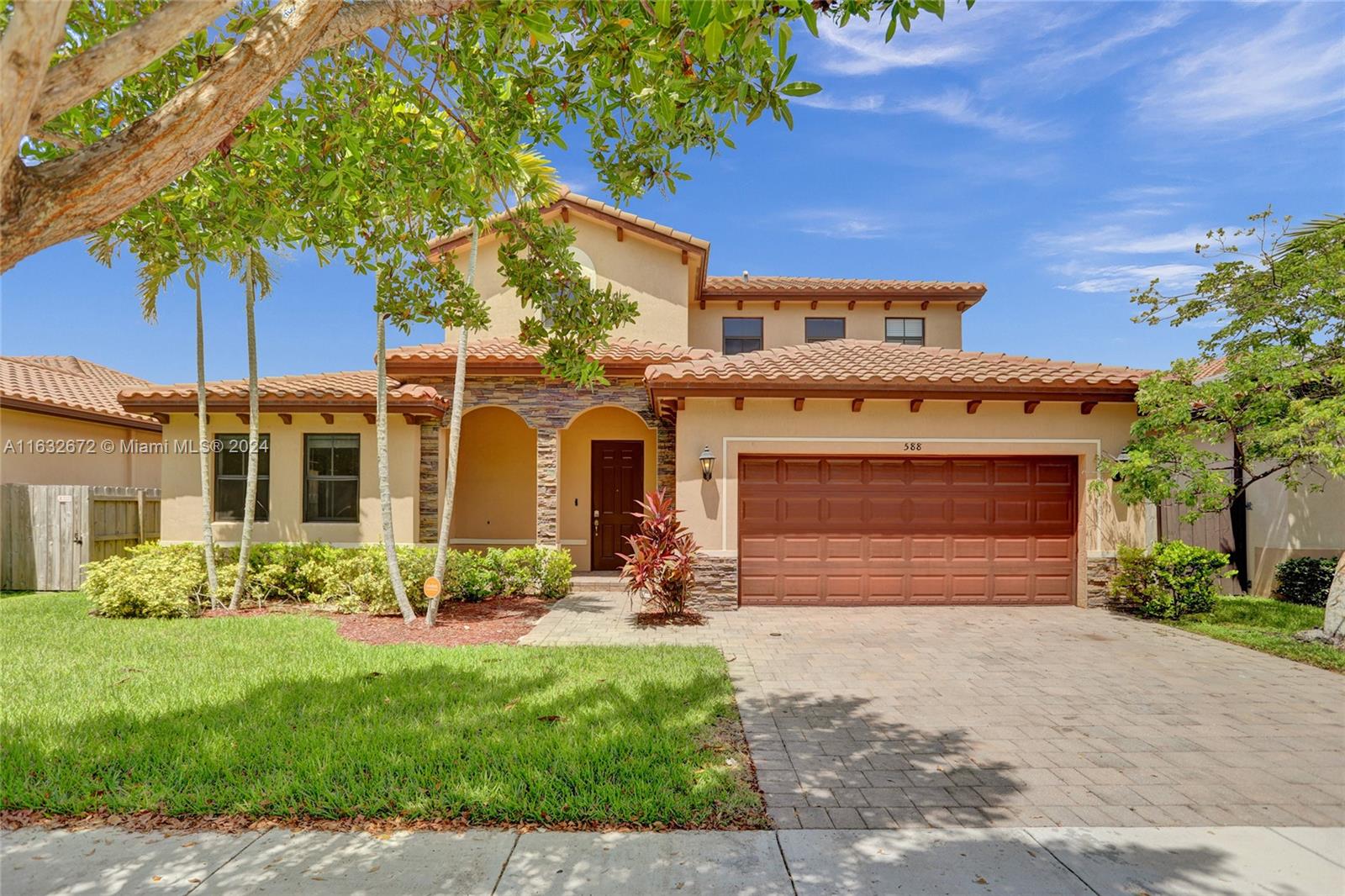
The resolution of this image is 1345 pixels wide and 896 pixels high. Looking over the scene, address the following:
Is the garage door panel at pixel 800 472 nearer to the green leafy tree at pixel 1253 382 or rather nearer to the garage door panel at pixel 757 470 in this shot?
the garage door panel at pixel 757 470

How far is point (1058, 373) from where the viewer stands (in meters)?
10.6

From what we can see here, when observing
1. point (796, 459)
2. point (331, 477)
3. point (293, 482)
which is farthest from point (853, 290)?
point (293, 482)

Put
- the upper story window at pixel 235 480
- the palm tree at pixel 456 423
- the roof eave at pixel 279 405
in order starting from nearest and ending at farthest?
the palm tree at pixel 456 423 < the roof eave at pixel 279 405 < the upper story window at pixel 235 480

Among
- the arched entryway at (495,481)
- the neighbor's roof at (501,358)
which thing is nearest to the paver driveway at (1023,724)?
the neighbor's roof at (501,358)

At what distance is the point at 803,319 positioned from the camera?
17031 millimetres

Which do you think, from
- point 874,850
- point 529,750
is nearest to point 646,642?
point 529,750

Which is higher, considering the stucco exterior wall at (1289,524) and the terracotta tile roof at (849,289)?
the terracotta tile roof at (849,289)

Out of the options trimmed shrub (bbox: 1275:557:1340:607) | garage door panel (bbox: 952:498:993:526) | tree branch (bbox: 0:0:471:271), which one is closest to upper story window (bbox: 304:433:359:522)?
tree branch (bbox: 0:0:471:271)

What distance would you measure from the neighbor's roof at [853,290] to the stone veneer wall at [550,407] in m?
4.98

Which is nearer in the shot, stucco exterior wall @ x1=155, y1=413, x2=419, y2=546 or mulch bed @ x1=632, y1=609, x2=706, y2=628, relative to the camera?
mulch bed @ x1=632, y1=609, x2=706, y2=628

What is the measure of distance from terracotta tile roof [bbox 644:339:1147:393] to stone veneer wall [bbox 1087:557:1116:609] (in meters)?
2.84

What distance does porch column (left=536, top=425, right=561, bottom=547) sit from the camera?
12.3 meters

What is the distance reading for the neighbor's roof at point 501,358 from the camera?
40.2ft

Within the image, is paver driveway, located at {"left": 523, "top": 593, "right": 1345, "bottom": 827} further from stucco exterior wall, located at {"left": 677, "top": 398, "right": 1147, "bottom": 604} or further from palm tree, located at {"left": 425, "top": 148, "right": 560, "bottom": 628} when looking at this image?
stucco exterior wall, located at {"left": 677, "top": 398, "right": 1147, "bottom": 604}
